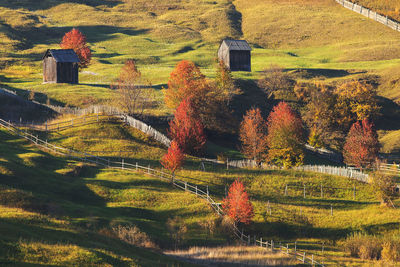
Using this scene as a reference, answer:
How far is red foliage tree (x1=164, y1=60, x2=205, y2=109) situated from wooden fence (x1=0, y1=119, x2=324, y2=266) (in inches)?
1032

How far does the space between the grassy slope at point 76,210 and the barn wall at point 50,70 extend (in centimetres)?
3472

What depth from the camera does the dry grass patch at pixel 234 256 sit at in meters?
47.8

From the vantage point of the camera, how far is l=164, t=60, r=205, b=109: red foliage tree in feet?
312

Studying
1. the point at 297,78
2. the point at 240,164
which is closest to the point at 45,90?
the point at 240,164

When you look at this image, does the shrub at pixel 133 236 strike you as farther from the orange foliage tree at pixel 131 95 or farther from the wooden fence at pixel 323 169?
the orange foliage tree at pixel 131 95

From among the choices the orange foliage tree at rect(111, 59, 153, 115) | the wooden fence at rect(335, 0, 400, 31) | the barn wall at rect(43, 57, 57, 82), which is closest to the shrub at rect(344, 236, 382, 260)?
the orange foliage tree at rect(111, 59, 153, 115)

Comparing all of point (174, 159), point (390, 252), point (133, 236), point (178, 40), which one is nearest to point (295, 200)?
point (174, 159)

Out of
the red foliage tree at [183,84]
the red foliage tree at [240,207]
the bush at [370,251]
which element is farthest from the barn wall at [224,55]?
the bush at [370,251]

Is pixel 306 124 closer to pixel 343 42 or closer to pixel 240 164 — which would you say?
pixel 240 164

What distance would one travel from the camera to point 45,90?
337ft

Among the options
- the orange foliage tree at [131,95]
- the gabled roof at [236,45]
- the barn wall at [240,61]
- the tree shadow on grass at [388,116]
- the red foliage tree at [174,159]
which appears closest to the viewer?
the red foliage tree at [174,159]

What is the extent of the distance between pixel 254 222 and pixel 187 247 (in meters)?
10.1

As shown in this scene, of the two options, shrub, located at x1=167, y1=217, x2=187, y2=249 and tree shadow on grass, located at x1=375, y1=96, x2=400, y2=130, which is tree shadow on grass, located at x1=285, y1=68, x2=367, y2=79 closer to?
tree shadow on grass, located at x1=375, y1=96, x2=400, y2=130

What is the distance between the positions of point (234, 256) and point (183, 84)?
51481 millimetres
